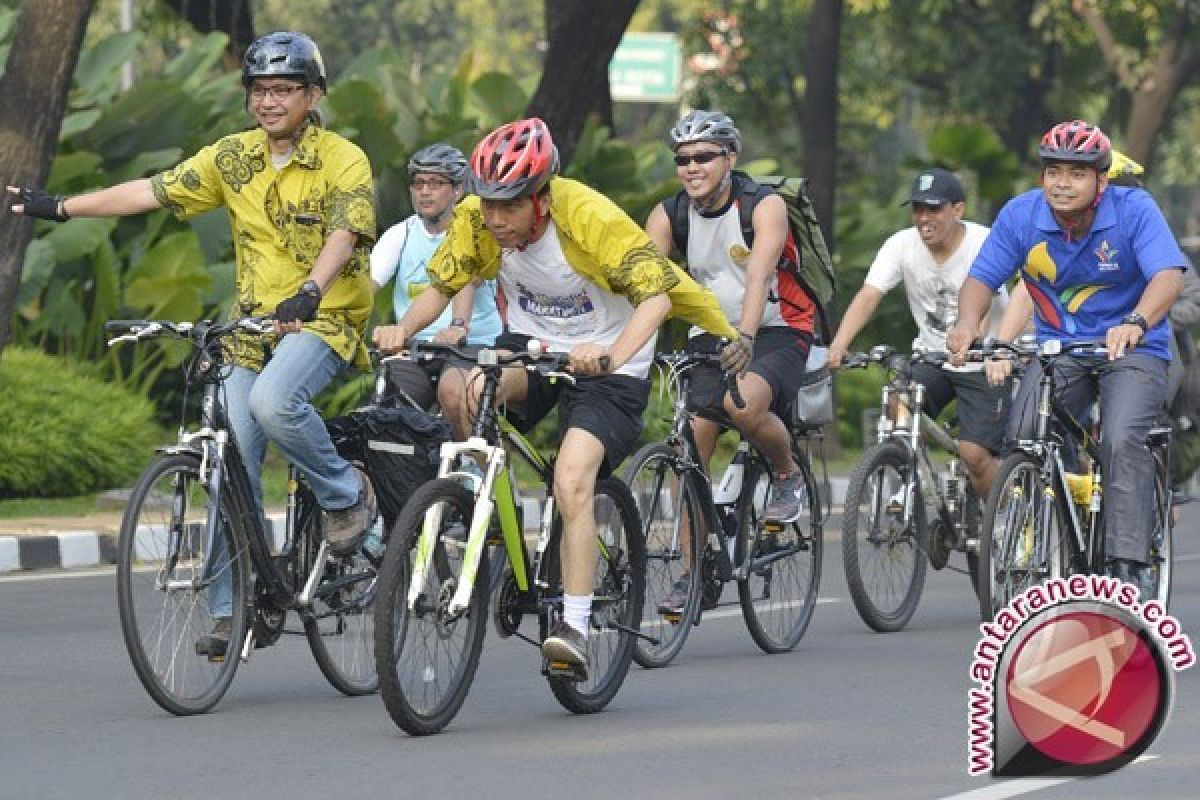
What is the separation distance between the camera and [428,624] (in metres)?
7.75

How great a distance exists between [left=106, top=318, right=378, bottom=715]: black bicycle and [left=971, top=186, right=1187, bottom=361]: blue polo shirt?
2751 millimetres

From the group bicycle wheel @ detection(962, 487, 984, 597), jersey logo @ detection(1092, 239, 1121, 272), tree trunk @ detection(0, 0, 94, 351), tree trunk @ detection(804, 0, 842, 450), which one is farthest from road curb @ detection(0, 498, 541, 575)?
tree trunk @ detection(804, 0, 842, 450)

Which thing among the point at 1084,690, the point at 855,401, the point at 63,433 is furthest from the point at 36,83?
the point at 855,401

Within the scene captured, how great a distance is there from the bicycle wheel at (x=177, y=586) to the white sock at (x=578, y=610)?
96cm

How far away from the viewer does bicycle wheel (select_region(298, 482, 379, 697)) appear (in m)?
8.60

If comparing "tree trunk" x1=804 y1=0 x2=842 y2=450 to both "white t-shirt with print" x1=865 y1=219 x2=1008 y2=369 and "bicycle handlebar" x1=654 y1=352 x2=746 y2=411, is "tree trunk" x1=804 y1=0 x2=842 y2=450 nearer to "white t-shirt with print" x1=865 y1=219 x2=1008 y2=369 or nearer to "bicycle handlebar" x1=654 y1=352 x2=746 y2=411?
"white t-shirt with print" x1=865 y1=219 x2=1008 y2=369

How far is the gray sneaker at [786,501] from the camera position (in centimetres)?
1027

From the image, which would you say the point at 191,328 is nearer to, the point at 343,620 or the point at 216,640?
the point at 216,640

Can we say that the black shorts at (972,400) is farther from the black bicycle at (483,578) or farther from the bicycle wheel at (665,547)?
the black bicycle at (483,578)

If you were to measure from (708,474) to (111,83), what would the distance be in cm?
1167

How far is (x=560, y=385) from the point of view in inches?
339

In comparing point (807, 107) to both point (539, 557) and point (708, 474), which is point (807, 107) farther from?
point (539, 557)

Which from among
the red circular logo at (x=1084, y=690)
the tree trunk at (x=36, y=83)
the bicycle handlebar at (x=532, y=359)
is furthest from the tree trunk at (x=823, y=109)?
the red circular logo at (x=1084, y=690)

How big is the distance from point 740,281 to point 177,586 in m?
2.76
